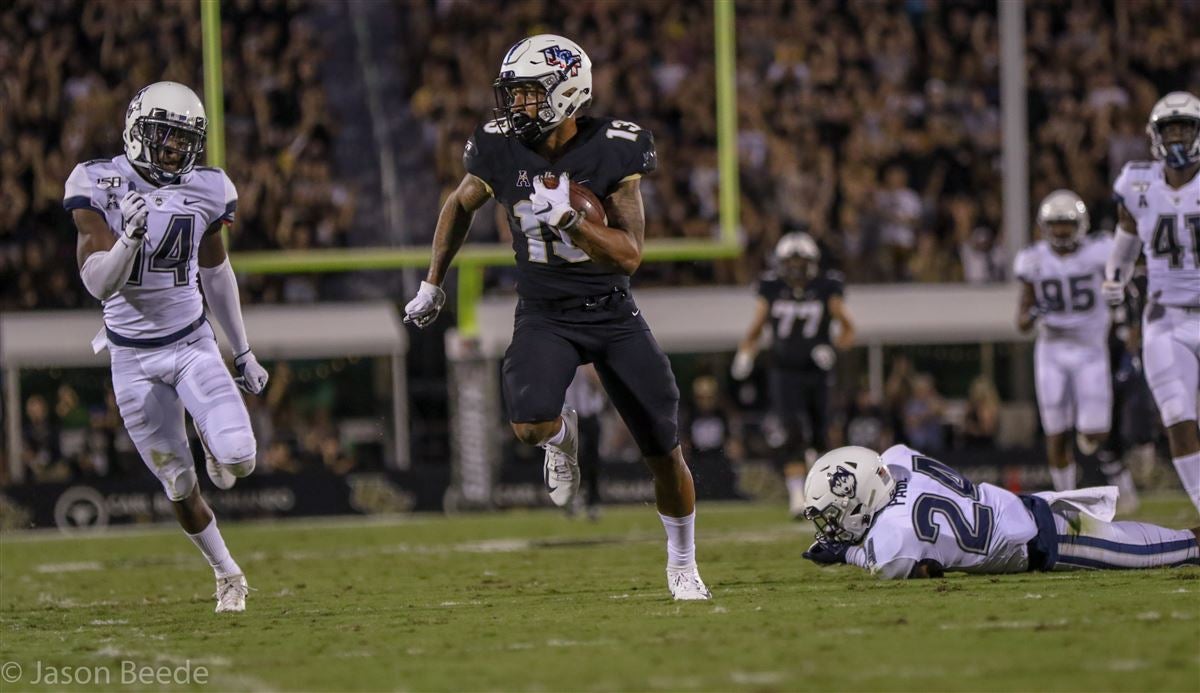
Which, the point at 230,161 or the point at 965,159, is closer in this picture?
the point at 230,161

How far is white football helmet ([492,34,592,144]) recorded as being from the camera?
629cm

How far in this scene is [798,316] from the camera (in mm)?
12109

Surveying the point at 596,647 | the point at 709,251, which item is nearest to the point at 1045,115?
the point at 709,251

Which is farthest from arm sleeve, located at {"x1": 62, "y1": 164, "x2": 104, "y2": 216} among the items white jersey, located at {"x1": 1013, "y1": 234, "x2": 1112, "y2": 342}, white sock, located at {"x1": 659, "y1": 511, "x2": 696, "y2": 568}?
white jersey, located at {"x1": 1013, "y1": 234, "x2": 1112, "y2": 342}

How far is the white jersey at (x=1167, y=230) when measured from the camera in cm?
788

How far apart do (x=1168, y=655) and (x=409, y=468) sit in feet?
36.4

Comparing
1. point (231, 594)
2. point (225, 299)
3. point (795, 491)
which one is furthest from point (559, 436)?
point (795, 491)

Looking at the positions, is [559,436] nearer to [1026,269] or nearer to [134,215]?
[134,215]

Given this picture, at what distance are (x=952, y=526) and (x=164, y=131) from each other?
3.42m

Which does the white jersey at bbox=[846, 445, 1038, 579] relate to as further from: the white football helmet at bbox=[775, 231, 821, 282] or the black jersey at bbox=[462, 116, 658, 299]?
the white football helmet at bbox=[775, 231, 821, 282]

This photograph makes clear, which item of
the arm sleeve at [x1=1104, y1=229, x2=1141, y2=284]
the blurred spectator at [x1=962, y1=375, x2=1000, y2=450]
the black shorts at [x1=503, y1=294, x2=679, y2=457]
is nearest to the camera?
the black shorts at [x1=503, y1=294, x2=679, y2=457]

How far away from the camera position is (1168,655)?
4629 mm

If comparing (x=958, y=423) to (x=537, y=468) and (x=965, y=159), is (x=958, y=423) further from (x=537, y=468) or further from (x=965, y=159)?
(x=537, y=468)

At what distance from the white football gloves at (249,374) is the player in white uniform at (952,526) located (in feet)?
7.58
